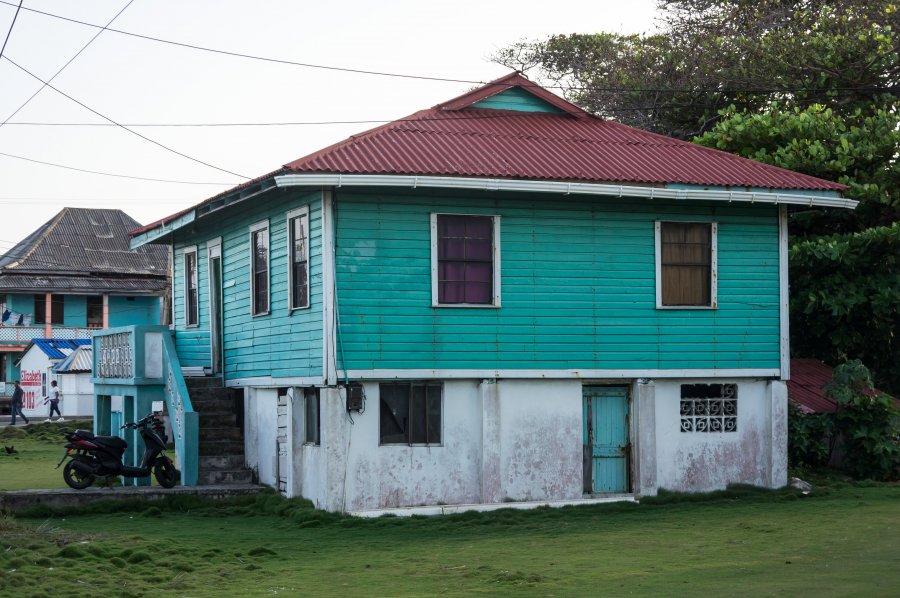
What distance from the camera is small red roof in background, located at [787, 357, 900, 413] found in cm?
2370

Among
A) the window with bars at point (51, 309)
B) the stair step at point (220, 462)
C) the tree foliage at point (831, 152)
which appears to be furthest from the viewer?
the window with bars at point (51, 309)

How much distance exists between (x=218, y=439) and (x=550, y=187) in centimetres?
780

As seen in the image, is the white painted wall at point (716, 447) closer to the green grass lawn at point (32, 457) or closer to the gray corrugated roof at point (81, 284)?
the green grass lawn at point (32, 457)

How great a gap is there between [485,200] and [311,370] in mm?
3817

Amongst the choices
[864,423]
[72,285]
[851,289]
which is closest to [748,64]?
[851,289]

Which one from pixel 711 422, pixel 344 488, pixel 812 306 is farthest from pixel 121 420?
pixel 812 306

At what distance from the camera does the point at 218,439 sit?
22344 mm

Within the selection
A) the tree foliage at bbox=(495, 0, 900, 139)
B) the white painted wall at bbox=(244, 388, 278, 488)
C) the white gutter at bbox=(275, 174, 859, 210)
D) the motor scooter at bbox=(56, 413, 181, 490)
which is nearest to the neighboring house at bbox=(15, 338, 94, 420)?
the tree foliage at bbox=(495, 0, 900, 139)

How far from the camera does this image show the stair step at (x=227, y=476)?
21.6 m

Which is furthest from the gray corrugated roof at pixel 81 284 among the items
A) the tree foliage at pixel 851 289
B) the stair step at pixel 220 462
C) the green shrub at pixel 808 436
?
the green shrub at pixel 808 436

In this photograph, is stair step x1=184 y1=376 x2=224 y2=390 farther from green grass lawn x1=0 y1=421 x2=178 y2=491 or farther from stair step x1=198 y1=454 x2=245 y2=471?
green grass lawn x1=0 y1=421 x2=178 y2=491

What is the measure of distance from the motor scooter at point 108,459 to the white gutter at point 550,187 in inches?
226

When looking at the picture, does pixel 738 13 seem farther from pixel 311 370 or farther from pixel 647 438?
pixel 311 370

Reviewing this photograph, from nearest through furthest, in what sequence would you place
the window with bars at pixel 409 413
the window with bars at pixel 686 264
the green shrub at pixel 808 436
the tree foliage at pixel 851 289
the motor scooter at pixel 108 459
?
the window with bars at pixel 409 413, the motor scooter at pixel 108 459, the window with bars at pixel 686 264, the green shrub at pixel 808 436, the tree foliage at pixel 851 289
